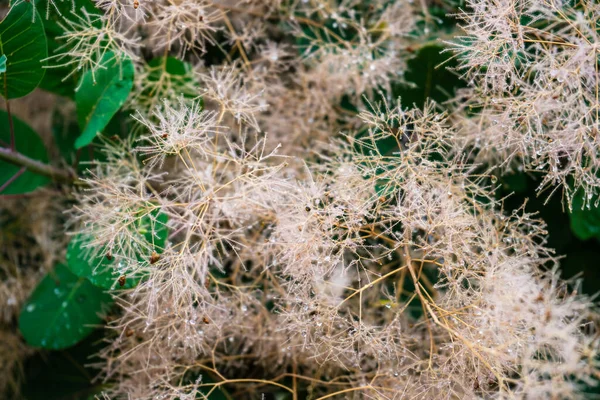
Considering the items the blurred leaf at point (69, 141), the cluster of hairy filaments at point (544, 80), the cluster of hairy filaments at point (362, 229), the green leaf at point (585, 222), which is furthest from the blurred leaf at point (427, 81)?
the blurred leaf at point (69, 141)

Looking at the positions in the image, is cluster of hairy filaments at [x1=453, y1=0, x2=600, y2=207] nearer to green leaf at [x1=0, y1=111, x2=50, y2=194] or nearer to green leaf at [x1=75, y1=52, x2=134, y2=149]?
green leaf at [x1=75, y1=52, x2=134, y2=149]

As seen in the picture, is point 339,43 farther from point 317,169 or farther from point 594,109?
point 594,109

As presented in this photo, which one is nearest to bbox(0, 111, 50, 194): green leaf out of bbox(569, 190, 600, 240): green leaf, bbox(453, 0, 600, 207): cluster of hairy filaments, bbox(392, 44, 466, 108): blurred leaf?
bbox(392, 44, 466, 108): blurred leaf

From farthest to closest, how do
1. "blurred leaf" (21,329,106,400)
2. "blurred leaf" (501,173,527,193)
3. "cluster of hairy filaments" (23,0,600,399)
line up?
"blurred leaf" (21,329,106,400) < "blurred leaf" (501,173,527,193) < "cluster of hairy filaments" (23,0,600,399)

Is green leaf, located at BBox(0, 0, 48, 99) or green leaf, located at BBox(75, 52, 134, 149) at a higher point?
green leaf, located at BBox(0, 0, 48, 99)

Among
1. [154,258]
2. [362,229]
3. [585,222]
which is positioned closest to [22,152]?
[154,258]

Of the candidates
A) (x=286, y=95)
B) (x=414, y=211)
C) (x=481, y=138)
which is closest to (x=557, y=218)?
(x=481, y=138)
